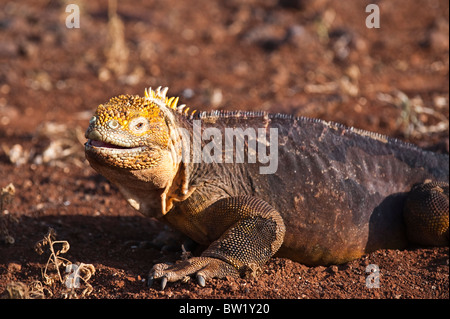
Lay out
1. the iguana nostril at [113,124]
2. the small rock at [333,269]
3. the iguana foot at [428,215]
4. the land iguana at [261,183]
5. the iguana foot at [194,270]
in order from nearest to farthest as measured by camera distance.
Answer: the iguana foot at [194,270]
the iguana nostril at [113,124]
the land iguana at [261,183]
the small rock at [333,269]
the iguana foot at [428,215]

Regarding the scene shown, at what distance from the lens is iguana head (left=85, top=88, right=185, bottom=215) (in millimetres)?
4695

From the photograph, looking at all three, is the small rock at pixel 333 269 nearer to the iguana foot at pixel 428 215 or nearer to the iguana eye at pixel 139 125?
the iguana foot at pixel 428 215

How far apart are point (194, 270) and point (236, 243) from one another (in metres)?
0.43

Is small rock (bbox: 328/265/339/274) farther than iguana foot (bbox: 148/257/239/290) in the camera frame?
Yes

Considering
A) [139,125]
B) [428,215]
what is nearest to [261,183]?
[139,125]

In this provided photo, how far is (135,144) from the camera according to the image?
479cm

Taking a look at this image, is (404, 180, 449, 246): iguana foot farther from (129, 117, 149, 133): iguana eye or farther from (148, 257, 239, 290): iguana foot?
(129, 117, 149, 133): iguana eye

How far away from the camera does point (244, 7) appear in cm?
1388

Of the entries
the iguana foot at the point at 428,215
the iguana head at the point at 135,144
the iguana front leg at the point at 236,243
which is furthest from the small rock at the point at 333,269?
the iguana head at the point at 135,144

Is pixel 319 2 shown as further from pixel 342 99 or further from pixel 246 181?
pixel 246 181

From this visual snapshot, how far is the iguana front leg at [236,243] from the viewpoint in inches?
185

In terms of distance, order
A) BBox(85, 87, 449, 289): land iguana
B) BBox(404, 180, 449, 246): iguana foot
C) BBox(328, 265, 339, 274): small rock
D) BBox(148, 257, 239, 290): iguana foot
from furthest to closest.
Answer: BBox(404, 180, 449, 246): iguana foot < BBox(328, 265, 339, 274): small rock < BBox(85, 87, 449, 289): land iguana < BBox(148, 257, 239, 290): iguana foot

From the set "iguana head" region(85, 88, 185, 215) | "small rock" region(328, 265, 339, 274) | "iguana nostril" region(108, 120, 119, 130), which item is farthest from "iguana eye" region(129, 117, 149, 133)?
"small rock" region(328, 265, 339, 274)

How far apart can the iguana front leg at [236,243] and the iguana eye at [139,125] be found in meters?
0.91
